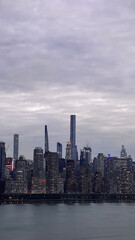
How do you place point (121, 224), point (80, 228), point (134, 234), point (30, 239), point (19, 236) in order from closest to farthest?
1. point (30, 239)
2. point (19, 236)
3. point (134, 234)
4. point (80, 228)
5. point (121, 224)

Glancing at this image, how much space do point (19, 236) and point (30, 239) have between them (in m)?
9.28

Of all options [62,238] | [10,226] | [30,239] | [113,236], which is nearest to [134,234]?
[113,236]

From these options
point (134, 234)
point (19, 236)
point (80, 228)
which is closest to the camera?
point (19, 236)

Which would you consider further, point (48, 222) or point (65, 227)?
point (48, 222)

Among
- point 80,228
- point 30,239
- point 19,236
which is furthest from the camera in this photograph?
point 80,228

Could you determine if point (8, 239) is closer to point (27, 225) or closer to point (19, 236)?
point (19, 236)

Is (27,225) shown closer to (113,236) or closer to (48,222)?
(48,222)

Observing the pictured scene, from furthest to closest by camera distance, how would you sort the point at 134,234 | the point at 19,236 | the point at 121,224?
the point at 121,224 → the point at 134,234 → the point at 19,236

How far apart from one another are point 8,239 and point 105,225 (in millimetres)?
55164

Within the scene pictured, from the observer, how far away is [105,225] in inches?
6654

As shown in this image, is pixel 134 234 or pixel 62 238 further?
pixel 134 234

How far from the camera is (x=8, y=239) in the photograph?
126250mm

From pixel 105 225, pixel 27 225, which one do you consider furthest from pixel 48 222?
pixel 105 225

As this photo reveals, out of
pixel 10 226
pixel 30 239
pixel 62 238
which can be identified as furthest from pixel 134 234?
pixel 10 226
